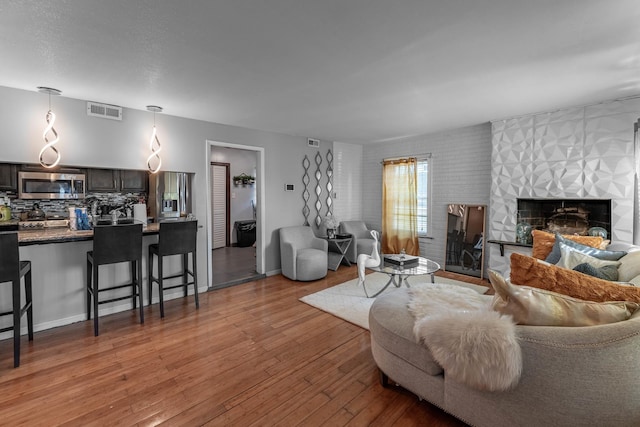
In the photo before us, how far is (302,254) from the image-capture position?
447 cm

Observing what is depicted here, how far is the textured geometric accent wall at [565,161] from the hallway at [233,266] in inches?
144

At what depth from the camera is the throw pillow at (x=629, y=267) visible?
207cm

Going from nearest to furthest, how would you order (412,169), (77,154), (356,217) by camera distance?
(77,154) < (412,169) < (356,217)

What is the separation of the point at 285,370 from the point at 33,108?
3.41 metres

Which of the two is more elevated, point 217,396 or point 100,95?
point 100,95

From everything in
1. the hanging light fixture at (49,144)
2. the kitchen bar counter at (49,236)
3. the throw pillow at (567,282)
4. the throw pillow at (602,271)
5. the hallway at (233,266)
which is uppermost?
the hanging light fixture at (49,144)

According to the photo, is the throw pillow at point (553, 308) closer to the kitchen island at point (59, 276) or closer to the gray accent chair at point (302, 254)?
the gray accent chair at point (302, 254)

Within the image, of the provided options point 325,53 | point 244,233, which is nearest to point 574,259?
point 325,53

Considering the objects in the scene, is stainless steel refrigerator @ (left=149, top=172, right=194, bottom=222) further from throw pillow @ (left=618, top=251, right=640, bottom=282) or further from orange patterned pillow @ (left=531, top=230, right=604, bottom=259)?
throw pillow @ (left=618, top=251, right=640, bottom=282)

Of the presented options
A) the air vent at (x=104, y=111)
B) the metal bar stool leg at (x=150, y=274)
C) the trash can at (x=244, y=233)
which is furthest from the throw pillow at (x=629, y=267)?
the trash can at (x=244, y=233)

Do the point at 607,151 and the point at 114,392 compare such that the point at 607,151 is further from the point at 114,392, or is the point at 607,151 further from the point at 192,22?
the point at 114,392

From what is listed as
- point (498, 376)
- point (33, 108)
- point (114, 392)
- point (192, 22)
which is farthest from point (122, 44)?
point (498, 376)

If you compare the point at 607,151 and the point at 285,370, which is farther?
the point at 607,151

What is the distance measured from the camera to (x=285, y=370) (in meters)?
2.21
